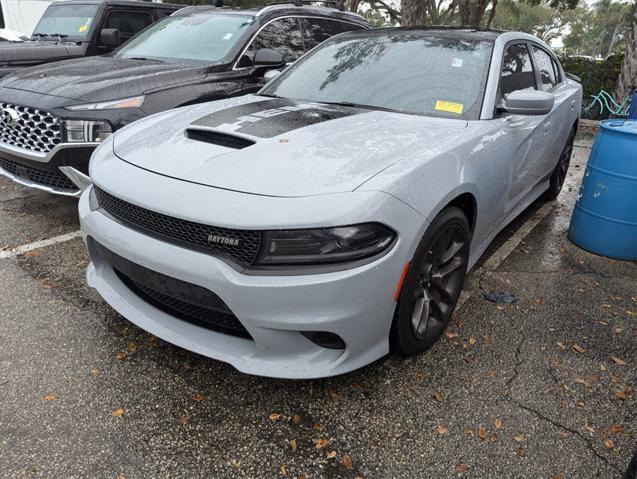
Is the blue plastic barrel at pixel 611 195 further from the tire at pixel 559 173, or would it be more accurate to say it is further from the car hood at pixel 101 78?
the car hood at pixel 101 78

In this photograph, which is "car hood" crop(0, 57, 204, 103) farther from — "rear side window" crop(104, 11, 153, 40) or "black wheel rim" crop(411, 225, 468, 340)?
"black wheel rim" crop(411, 225, 468, 340)

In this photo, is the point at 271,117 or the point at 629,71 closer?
the point at 271,117

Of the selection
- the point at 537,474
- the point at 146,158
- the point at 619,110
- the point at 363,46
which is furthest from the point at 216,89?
the point at 619,110

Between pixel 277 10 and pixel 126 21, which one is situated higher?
pixel 277 10

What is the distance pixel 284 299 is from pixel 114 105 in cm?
272

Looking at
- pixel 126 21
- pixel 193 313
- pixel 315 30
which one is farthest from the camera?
pixel 126 21

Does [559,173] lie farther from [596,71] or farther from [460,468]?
[596,71]

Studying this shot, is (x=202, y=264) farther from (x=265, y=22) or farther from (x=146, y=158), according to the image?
(x=265, y=22)

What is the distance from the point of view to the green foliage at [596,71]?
11.5 metres

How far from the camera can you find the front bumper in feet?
6.35

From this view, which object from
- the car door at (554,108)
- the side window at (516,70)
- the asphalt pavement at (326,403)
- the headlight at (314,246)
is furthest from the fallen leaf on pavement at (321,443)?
the car door at (554,108)

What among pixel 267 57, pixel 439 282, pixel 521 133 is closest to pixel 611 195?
pixel 521 133

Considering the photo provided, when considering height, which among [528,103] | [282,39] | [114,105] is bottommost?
[114,105]

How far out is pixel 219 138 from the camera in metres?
2.54
